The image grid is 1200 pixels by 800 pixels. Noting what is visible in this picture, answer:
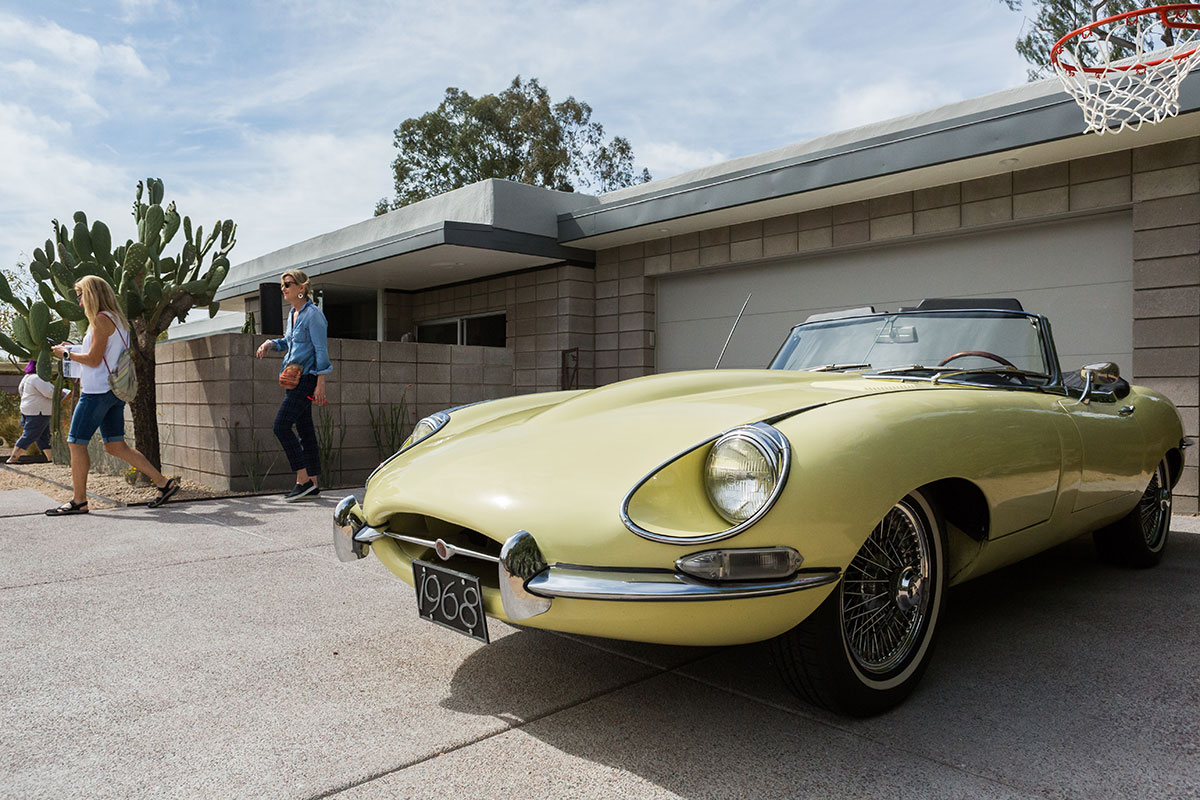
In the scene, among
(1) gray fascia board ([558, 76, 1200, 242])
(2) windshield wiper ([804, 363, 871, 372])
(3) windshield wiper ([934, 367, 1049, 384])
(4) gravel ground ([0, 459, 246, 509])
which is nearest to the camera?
(3) windshield wiper ([934, 367, 1049, 384])

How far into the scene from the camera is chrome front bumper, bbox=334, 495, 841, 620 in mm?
1863

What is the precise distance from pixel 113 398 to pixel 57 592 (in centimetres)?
242

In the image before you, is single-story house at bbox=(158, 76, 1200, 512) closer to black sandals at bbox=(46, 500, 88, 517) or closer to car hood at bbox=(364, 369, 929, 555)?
black sandals at bbox=(46, 500, 88, 517)

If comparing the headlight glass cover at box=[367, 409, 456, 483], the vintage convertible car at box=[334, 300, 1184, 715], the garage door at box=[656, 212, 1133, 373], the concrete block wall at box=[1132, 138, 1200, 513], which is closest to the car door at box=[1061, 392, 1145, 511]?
the vintage convertible car at box=[334, 300, 1184, 715]

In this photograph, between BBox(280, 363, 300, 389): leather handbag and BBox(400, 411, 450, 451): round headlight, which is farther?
BBox(280, 363, 300, 389): leather handbag

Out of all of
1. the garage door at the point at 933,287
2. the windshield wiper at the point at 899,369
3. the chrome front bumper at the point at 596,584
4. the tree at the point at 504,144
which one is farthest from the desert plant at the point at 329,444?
the tree at the point at 504,144

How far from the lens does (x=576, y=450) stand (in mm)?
2305

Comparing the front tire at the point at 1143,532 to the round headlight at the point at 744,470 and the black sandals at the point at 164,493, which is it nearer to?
the round headlight at the point at 744,470

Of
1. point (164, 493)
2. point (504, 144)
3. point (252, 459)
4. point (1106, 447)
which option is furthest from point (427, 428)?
point (504, 144)

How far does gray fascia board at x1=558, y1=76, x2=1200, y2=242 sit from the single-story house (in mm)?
15

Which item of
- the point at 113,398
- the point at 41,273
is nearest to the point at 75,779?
the point at 113,398

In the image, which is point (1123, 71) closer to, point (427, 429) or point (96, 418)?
point (427, 429)

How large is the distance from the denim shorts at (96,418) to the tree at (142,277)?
5.41ft

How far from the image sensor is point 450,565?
239 centimetres
